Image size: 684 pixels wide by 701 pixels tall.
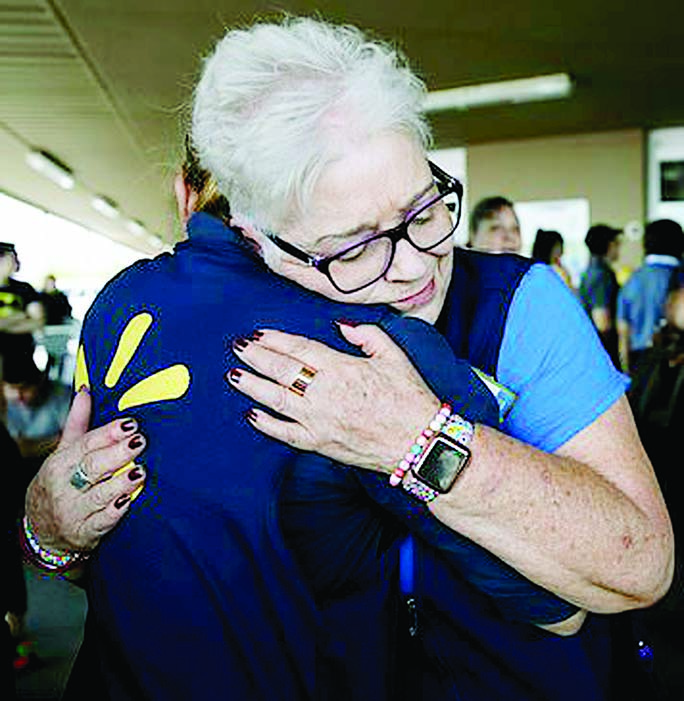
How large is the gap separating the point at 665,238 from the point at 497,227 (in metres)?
1.26

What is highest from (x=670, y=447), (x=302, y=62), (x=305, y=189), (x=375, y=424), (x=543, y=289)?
(x=302, y=62)

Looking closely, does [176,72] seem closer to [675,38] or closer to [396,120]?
[675,38]

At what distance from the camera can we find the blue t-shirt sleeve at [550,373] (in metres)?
1.00

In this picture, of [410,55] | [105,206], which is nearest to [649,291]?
[410,55]

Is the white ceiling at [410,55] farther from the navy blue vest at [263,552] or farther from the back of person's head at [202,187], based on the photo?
the navy blue vest at [263,552]

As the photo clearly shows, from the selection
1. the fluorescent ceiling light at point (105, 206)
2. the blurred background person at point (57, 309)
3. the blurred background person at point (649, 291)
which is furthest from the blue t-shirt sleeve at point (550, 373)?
the fluorescent ceiling light at point (105, 206)

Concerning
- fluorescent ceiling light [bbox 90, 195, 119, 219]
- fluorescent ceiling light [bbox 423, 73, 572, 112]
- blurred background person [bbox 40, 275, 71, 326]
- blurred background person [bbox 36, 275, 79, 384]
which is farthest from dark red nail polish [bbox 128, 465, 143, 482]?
fluorescent ceiling light [bbox 90, 195, 119, 219]

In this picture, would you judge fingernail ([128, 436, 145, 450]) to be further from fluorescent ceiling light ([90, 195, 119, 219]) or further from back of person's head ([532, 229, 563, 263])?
fluorescent ceiling light ([90, 195, 119, 219])

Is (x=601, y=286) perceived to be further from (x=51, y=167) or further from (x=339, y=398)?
(x=51, y=167)

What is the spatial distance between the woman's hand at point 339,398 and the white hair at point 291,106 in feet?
0.67

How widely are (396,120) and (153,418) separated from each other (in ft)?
1.40

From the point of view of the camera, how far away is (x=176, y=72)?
7465 millimetres

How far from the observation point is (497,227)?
4422 mm

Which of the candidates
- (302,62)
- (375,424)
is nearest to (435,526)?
(375,424)
